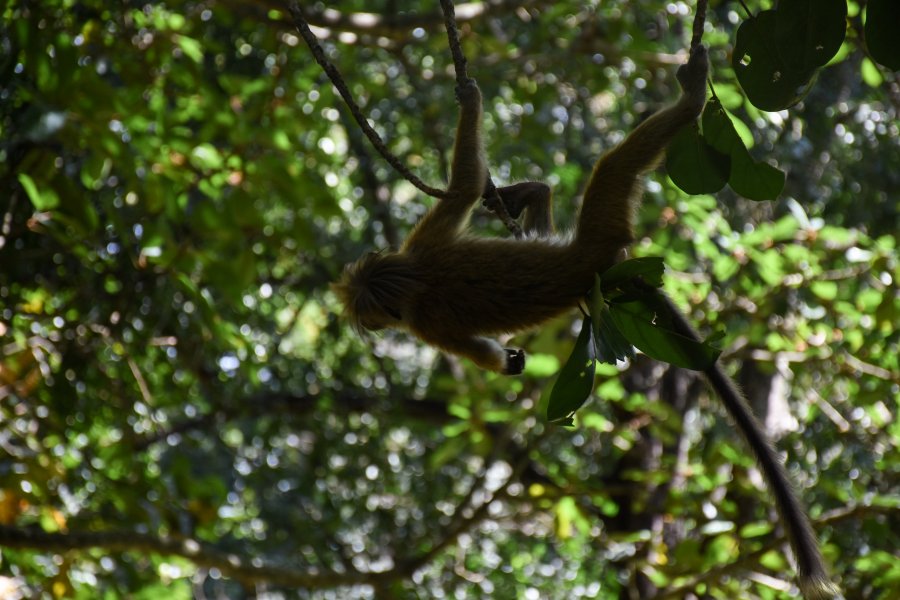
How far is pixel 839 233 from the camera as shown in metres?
5.79

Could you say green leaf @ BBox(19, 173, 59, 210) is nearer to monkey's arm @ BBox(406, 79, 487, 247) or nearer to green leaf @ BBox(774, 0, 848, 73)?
monkey's arm @ BBox(406, 79, 487, 247)

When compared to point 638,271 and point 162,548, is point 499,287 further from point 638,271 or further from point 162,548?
→ point 162,548

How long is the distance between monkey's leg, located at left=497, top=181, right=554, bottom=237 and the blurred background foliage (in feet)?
4.38

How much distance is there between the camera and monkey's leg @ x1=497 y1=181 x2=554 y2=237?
417 cm

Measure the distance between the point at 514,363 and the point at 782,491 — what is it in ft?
3.66

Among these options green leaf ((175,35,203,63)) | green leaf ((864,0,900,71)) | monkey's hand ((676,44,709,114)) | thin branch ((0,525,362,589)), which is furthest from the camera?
green leaf ((175,35,203,63))

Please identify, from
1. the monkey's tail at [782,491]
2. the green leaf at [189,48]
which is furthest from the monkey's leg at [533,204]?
the green leaf at [189,48]

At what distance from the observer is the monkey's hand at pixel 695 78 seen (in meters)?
3.38

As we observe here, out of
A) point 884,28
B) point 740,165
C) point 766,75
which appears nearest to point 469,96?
point 740,165

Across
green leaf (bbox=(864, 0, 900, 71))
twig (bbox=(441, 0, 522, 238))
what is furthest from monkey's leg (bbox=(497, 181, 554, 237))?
green leaf (bbox=(864, 0, 900, 71))

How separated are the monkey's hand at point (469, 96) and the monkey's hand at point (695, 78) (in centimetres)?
76

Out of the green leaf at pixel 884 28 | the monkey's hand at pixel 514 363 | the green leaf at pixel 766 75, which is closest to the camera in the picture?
the green leaf at pixel 884 28

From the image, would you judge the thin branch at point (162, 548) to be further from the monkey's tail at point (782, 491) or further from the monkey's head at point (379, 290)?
the monkey's tail at point (782, 491)

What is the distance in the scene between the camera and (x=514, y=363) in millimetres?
3721
